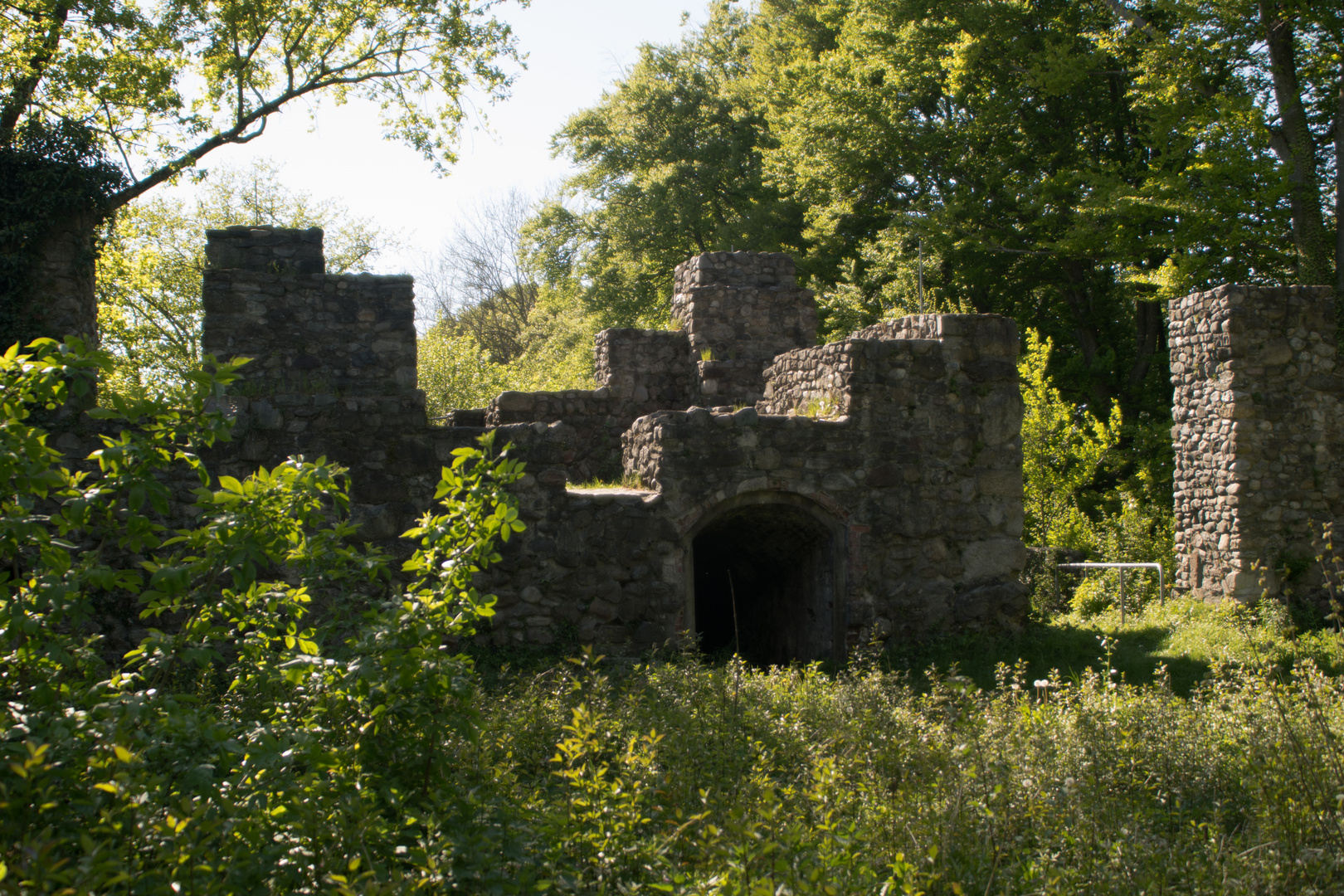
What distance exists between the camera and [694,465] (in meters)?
9.09

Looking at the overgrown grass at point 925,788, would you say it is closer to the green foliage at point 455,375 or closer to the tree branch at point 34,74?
the tree branch at point 34,74

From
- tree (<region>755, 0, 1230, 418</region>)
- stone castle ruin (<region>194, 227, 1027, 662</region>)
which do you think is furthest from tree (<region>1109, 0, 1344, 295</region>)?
stone castle ruin (<region>194, 227, 1027, 662</region>)

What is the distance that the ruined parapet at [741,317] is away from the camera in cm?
1345

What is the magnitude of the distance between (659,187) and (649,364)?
14.1 meters

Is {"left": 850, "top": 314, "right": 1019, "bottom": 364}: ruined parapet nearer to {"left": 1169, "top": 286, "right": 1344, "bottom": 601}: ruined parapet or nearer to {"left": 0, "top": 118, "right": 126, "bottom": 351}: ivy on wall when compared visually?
{"left": 1169, "top": 286, "right": 1344, "bottom": 601}: ruined parapet

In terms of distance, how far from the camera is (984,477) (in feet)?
32.8

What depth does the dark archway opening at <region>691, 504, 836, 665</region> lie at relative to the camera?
32.3 feet

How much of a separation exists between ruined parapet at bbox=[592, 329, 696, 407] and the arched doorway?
8.47 ft

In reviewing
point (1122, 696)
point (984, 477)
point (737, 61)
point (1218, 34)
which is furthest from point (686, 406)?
point (737, 61)

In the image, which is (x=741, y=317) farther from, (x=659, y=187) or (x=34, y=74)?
(x=659, y=187)

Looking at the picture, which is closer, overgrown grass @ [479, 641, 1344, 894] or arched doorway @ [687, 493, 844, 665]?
overgrown grass @ [479, 641, 1344, 894]

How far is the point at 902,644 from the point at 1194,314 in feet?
23.5

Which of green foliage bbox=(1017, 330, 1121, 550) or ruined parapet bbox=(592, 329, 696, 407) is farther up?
ruined parapet bbox=(592, 329, 696, 407)

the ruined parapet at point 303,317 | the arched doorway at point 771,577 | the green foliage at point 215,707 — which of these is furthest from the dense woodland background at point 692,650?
the ruined parapet at point 303,317
